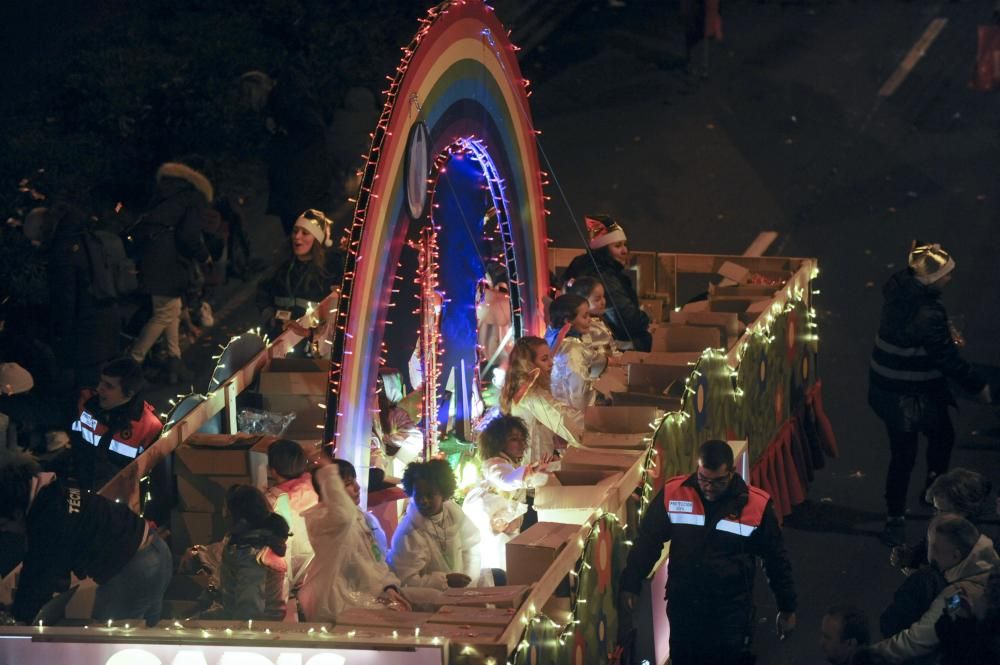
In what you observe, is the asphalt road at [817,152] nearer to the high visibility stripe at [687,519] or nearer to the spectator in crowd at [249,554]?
the high visibility stripe at [687,519]

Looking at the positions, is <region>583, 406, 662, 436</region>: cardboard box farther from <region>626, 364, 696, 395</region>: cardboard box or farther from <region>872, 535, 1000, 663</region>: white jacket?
<region>872, 535, 1000, 663</region>: white jacket

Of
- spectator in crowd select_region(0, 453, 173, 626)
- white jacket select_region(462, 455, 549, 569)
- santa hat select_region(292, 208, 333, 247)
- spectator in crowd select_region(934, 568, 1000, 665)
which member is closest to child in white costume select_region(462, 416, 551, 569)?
white jacket select_region(462, 455, 549, 569)

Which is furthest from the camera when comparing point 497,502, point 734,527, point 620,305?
point 620,305

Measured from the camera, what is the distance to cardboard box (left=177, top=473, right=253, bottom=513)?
1008 cm

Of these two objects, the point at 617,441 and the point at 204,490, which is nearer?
the point at 204,490

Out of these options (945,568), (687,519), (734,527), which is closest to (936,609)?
(945,568)

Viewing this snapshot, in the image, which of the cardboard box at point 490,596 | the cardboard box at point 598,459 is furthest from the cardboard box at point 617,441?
the cardboard box at point 490,596

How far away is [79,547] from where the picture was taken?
330 inches

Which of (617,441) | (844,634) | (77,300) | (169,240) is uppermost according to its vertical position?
(169,240)

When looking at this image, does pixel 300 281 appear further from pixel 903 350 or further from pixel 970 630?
pixel 970 630

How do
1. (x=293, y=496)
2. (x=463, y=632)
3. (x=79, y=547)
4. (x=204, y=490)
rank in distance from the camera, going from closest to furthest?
(x=463, y=632) < (x=79, y=547) < (x=293, y=496) < (x=204, y=490)

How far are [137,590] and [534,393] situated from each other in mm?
3025

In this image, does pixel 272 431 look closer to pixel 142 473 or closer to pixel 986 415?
pixel 142 473

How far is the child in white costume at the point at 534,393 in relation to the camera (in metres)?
10.8
